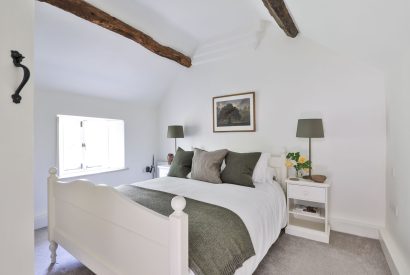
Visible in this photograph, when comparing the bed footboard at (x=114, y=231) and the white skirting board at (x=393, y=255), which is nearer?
the bed footboard at (x=114, y=231)

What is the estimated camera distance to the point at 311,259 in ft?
6.73

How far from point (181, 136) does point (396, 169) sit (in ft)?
9.43

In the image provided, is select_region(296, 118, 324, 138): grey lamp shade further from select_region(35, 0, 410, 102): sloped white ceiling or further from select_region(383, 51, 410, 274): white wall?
select_region(35, 0, 410, 102): sloped white ceiling

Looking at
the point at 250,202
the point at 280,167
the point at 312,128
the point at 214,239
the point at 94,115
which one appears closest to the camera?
the point at 214,239

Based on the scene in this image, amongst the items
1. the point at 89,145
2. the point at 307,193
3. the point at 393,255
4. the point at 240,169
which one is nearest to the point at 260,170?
the point at 240,169

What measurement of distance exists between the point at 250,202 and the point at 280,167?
42.6 inches

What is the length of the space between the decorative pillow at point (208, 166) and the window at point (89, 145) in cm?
178

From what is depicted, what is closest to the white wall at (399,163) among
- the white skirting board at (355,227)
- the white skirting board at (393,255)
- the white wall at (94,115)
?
the white skirting board at (393,255)

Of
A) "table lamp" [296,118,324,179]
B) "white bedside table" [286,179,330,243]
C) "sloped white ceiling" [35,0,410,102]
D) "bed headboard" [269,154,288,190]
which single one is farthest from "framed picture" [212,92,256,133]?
"white bedside table" [286,179,330,243]

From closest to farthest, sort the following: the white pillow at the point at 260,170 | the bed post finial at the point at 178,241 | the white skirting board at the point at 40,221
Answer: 1. the bed post finial at the point at 178,241
2. the white pillow at the point at 260,170
3. the white skirting board at the point at 40,221

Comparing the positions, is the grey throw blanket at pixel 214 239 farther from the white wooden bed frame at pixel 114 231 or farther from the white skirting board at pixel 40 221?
the white skirting board at pixel 40 221

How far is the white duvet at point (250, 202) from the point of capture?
1.72 m

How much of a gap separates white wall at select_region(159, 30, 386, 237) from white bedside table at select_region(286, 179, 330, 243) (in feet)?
1.03

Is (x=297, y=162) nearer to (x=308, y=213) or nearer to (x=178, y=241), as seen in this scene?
(x=308, y=213)
